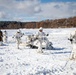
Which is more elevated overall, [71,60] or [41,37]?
[41,37]

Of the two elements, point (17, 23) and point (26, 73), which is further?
point (17, 23)

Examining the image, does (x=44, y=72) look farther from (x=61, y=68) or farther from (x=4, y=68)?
(x=4, y=68)

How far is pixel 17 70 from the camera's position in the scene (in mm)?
10625

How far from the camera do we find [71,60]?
537 inches

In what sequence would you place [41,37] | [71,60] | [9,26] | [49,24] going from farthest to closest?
[9,26] < [49,24] < [41,37] < [71,60]

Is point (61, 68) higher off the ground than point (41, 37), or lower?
lower

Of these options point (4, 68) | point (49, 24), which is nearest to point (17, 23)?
point (49, 24)

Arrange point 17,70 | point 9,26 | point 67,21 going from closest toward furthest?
point 17,70, point 67,21, point 9,26

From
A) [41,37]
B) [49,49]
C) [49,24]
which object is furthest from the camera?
[49,24]

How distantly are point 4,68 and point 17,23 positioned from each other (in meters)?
112

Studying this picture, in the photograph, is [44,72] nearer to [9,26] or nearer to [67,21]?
[67,21]

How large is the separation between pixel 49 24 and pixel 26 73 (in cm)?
9860

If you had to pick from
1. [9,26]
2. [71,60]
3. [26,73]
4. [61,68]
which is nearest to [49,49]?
[71,60]

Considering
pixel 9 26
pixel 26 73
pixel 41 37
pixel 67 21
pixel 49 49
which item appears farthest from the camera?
pixel 9 26
